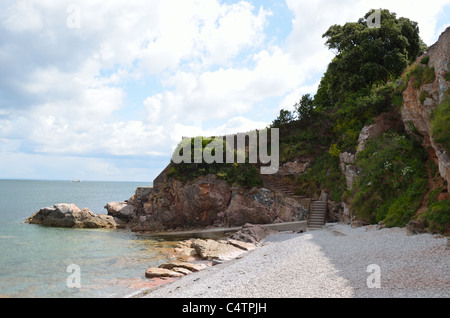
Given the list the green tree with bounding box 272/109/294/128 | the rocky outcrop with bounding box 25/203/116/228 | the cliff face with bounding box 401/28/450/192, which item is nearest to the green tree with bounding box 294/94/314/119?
the green tree with bounding box 272/109/294/128

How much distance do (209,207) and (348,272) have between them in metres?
18.8

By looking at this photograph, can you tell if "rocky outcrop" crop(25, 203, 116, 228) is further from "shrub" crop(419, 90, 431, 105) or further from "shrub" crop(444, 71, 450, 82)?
Result: "shrub" crop(444, 71, 450, 82)

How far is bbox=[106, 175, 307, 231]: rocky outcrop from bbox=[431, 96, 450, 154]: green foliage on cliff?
41.1ft

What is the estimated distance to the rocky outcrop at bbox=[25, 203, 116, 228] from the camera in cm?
3078

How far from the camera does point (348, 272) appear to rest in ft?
27.3

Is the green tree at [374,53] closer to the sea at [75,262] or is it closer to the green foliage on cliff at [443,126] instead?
the green foliage on cliff at [443,126]

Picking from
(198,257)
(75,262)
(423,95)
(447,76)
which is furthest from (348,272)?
(75,262)

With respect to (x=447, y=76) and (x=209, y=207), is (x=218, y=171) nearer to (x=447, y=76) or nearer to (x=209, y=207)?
(x=209, y=207)

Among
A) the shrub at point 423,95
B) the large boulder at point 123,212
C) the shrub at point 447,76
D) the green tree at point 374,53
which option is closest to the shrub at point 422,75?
the shrub at point 423,95

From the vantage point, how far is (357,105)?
72.4ft

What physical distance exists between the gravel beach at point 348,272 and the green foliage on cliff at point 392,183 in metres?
1.79

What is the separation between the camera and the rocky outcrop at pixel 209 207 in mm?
24266
